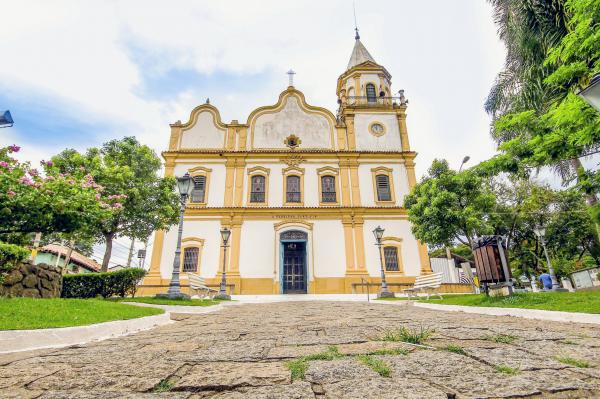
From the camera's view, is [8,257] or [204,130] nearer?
[8,257]

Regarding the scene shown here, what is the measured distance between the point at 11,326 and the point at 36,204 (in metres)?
3.82

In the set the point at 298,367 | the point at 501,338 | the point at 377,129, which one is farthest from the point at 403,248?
the point at 298,367

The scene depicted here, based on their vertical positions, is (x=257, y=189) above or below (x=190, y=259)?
above

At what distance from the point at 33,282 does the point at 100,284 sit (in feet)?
8.92

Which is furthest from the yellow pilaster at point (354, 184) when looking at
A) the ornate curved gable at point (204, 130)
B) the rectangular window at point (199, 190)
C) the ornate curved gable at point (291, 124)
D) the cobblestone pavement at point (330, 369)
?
the cobblestone pavement at point (330, 369)

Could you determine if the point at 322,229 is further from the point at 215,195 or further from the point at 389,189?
the point at 215,195

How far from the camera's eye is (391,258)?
16516 millimetres

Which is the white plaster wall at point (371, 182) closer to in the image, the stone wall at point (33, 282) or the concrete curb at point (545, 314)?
the concrete curb at point (545, 314)

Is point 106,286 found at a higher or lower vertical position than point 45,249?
lower

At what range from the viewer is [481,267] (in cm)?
772

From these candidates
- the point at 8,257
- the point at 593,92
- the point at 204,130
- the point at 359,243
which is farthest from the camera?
the point at 204,130

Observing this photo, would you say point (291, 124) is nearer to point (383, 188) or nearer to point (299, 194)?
point (299, 194)

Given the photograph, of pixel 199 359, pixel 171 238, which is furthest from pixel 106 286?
pixel 199 359

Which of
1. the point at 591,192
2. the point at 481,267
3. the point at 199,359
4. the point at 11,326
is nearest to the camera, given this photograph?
the point at 199,359
